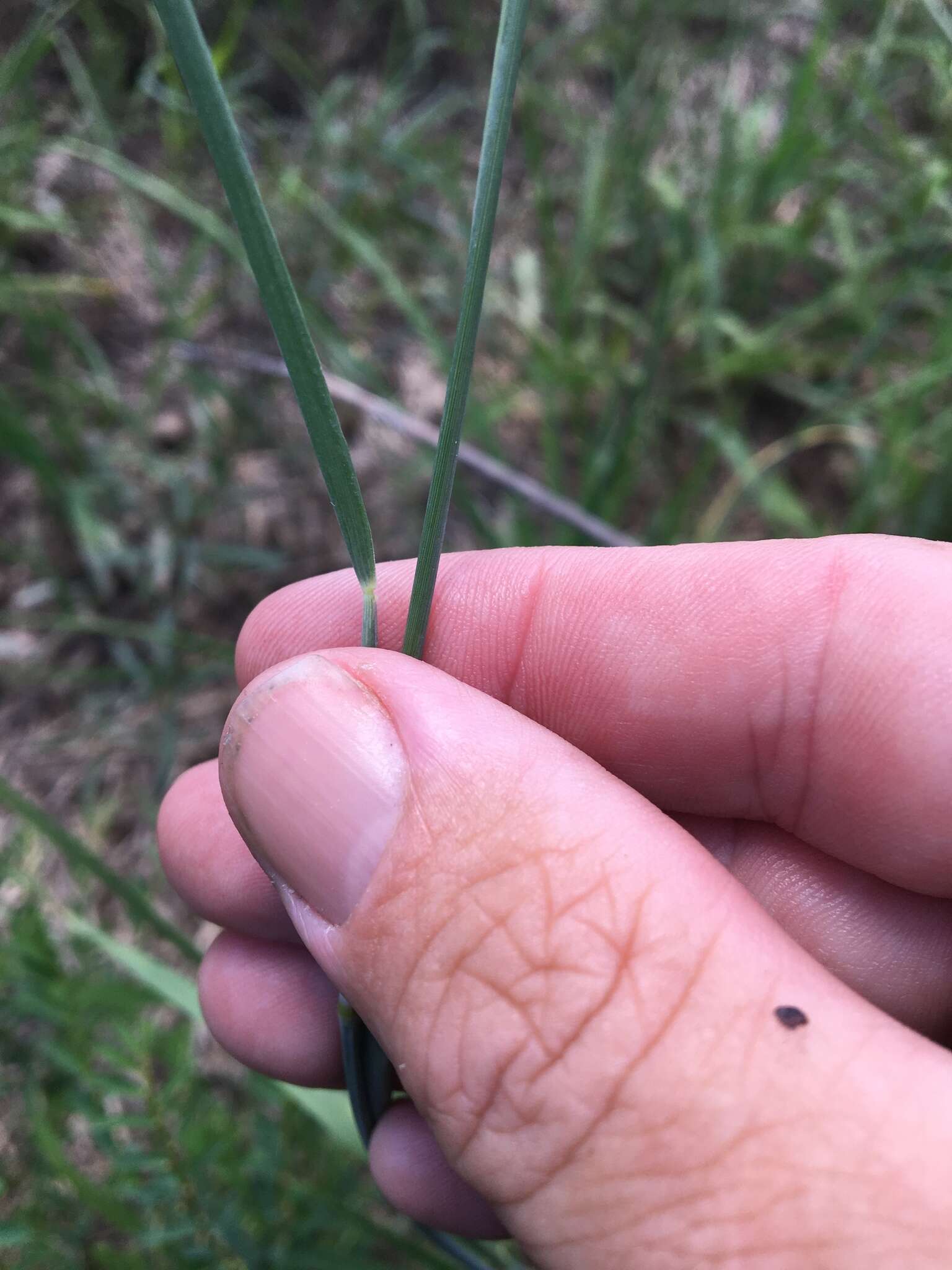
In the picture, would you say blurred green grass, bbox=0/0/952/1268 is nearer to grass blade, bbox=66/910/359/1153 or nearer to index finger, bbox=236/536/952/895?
grass blade, bbox=66/910/359/1153

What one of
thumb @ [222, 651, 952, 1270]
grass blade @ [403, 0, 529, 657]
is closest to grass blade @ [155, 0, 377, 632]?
grass blade @ [403, 0, 529, 657]

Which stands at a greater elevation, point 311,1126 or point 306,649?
point 306,649

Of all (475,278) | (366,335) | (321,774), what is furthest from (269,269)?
(366,335)

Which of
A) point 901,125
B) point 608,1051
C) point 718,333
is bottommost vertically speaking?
point 608,1051

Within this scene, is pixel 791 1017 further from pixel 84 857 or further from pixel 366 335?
pixel 366 335

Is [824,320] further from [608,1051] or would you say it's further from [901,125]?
[608,1051]

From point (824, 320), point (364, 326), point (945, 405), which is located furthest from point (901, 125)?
point (364, 326)

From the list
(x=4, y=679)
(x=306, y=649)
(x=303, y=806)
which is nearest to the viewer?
(x=303, y=806)

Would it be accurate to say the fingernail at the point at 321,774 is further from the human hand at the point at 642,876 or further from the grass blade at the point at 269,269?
the grass blade at the point at 269,269
